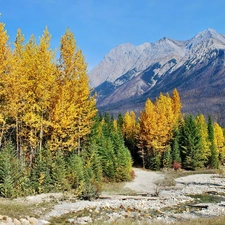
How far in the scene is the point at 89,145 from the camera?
3281 centimetres

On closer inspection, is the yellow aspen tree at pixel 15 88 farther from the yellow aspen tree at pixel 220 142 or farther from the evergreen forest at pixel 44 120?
the yellow aspen tree at pixel 220 142

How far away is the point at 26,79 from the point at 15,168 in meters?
7.15

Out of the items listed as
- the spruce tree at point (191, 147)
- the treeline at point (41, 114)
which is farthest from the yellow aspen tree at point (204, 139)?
the treeline at point (41, 114)

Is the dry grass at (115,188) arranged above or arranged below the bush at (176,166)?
below

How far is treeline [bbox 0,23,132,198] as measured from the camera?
74.5ft

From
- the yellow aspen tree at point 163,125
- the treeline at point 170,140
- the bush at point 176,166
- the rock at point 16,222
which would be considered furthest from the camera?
the bush at point 176,166

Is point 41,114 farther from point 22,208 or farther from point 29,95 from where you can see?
point 22,208

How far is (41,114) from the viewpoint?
1048 inches

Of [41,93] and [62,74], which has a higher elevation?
[62,74]

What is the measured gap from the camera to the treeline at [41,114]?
2270 centimetres

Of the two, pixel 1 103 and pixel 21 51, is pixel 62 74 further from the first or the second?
pixel 1 103

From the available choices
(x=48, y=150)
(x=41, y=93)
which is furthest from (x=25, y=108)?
(x=48, y=150)

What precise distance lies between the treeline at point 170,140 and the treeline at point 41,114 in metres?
26.4

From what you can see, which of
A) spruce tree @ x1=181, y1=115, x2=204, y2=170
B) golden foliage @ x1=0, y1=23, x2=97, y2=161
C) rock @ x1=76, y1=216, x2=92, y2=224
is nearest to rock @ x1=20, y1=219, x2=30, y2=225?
rock @ x1=76, y1=216, x2=92, y2=224
